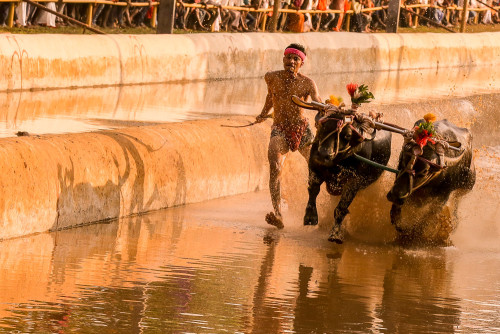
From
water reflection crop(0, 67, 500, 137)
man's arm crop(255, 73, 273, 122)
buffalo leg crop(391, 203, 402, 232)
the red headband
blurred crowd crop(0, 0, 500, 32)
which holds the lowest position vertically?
buffalo leg crop(391, 203, 402, 232)

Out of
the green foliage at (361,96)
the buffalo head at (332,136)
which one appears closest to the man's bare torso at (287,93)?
the green foliage at (361,96)

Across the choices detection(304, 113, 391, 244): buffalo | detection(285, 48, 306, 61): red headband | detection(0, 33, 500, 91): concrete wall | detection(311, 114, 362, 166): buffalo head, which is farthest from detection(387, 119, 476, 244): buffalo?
detection(0, 33, 500, 91): concrete wall

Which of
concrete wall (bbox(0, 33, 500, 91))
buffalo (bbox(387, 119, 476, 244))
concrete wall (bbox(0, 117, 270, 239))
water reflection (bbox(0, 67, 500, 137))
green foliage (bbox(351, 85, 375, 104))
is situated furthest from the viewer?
concrete wall (bbox(0, 33, 500, 91))

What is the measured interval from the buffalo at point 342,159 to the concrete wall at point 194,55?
28.6ft

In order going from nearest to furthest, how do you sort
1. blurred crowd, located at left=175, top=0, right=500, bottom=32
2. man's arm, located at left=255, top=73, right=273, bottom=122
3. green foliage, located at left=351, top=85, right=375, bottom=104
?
1. green foliage, located at left=351, top=85, right=375, bottom=104
2. man's arm, located at left=255, top=73, right=273, bottom=122
3. blurred crowd, located at left=175, top=0, right=500, bottom=32

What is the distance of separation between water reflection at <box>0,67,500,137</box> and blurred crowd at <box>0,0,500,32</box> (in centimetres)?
290

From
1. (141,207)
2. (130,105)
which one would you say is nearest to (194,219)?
(141,207)

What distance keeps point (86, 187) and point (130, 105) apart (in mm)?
8466

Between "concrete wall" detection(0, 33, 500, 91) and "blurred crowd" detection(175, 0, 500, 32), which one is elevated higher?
"blurred crowd" detection(175, 0, 500, 32)

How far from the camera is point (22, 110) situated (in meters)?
18.3

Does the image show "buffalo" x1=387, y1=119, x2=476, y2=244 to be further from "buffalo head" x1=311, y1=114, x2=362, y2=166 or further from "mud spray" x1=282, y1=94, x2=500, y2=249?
"buffalo head" x1=311, y1=114, x2=362, y2=166

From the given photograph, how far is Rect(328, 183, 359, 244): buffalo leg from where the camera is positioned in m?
12.8

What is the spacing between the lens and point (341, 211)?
42.2 ft

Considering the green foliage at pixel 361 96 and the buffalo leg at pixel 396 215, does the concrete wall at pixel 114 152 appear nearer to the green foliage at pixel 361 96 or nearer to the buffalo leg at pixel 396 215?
the green foliage at pixel 361 96
